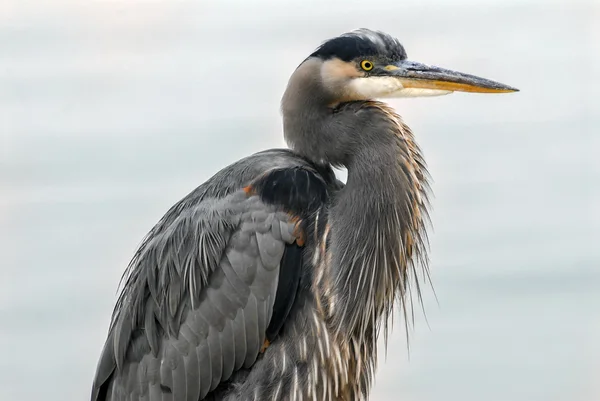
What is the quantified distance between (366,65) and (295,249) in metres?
0.68

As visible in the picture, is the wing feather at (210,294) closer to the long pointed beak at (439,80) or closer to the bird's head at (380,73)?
the bird's head at (380,73)

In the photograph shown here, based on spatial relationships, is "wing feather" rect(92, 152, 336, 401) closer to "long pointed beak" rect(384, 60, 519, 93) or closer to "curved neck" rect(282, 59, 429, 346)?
"curved neck" rect(282, 59, 429, 346)

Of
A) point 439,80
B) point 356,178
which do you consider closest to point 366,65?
point 439,80

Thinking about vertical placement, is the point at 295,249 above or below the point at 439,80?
below

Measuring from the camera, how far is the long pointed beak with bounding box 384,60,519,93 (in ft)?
10.8

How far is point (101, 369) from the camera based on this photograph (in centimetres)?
355

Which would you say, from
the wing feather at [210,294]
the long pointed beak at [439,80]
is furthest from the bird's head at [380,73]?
the wing feather at [210,294]

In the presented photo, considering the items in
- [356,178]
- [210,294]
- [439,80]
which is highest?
[439,80]

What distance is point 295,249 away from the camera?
10.9 feet

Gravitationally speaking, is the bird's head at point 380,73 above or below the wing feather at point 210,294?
above

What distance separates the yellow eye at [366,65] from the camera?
3.32m

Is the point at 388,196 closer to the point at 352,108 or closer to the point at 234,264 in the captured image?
the point at 352,108

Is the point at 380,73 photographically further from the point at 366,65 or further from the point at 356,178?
the point at 356,178

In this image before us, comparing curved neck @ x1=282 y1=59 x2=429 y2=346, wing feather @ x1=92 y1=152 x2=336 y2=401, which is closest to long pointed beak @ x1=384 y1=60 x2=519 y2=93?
curved neck @ x1=282 y1=59 x2=429 y2=346
